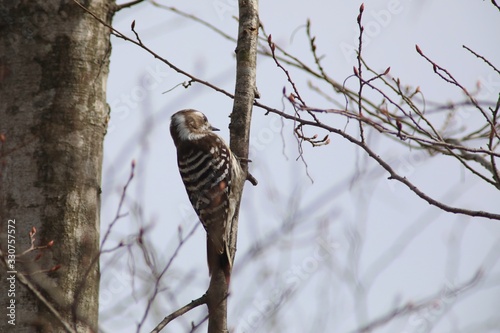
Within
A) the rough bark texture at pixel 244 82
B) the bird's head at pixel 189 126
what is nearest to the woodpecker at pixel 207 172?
the bird's head at pixel 189 126

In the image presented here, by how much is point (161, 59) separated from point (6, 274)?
1.50 meters

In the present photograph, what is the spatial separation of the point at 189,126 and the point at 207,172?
2.61 feet

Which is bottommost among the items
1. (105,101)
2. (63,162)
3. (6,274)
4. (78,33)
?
(6,274)

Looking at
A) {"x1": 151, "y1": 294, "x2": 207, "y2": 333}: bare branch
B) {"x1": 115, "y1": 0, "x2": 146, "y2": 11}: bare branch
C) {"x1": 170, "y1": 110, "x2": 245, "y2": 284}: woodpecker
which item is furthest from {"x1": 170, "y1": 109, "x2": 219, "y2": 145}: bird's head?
{"x1": 151, "y1": 294, "x2": 207, "y2": 333}: bare branch

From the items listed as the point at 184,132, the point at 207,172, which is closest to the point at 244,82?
the point at 207,172

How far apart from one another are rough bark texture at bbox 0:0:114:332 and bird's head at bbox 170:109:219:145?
2379 millimetres

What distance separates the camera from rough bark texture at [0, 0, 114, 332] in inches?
147

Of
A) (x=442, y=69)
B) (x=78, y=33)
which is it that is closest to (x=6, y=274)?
(x=78, y=33)

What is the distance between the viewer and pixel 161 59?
14.0ft

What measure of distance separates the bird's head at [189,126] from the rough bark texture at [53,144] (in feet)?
7.81

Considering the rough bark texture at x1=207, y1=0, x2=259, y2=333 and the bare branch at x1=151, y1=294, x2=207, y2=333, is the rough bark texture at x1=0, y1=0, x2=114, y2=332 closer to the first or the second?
the bare branch at x1=151, y1=294, x2=207, y2=333

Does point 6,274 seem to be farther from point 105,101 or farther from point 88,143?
point 105,101

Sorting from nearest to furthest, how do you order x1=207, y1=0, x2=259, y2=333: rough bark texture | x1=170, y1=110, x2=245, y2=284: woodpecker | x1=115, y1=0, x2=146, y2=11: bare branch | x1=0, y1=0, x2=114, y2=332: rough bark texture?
x1=0, y1=0, x2=114, y2=332: rough bark texture → x1=207, y1=0, x2=259, y2=333: rough bark texture → x1=115, y1=0, x2=146, y2=11: bare branch → x1=170, y1=110, x2=245, y2=284: woodpecker

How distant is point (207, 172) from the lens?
20.1 feet
